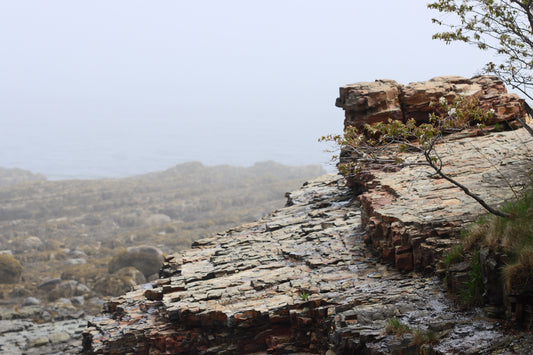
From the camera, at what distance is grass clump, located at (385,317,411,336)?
11062 millimetres

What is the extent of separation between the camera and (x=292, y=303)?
14953 millimetres

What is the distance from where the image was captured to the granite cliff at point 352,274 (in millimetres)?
11820

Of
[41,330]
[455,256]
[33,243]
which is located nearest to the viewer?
[455,256]

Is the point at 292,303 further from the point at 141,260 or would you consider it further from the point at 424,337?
the point at 141,260

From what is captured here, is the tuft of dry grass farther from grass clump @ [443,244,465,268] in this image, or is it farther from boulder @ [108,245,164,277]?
boulder @ [108,245,164,277]

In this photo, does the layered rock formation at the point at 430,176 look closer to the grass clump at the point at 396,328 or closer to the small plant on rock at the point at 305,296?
the small plant on rock at the point at 305,296

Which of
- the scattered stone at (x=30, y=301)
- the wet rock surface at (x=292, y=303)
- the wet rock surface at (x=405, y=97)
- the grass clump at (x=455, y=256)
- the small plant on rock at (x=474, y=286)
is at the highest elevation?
the wet rock surface at (x=405, y=97)

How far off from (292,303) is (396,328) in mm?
4220

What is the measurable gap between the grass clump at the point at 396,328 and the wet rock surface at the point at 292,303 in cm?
13

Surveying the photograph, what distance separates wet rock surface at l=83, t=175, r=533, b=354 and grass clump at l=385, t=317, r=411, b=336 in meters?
0.13

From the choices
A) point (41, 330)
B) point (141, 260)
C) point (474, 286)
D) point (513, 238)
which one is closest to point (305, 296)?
point (474, 286)

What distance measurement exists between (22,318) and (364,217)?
101 feet

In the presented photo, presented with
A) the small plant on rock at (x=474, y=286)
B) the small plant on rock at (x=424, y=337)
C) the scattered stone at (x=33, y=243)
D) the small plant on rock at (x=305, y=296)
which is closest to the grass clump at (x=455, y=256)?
the small plant on rock at (x=474, y=286)

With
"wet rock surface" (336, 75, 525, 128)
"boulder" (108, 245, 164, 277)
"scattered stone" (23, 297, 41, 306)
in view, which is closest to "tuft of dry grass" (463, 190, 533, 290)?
"wet rock surface" (336, 75, 525, 128)
